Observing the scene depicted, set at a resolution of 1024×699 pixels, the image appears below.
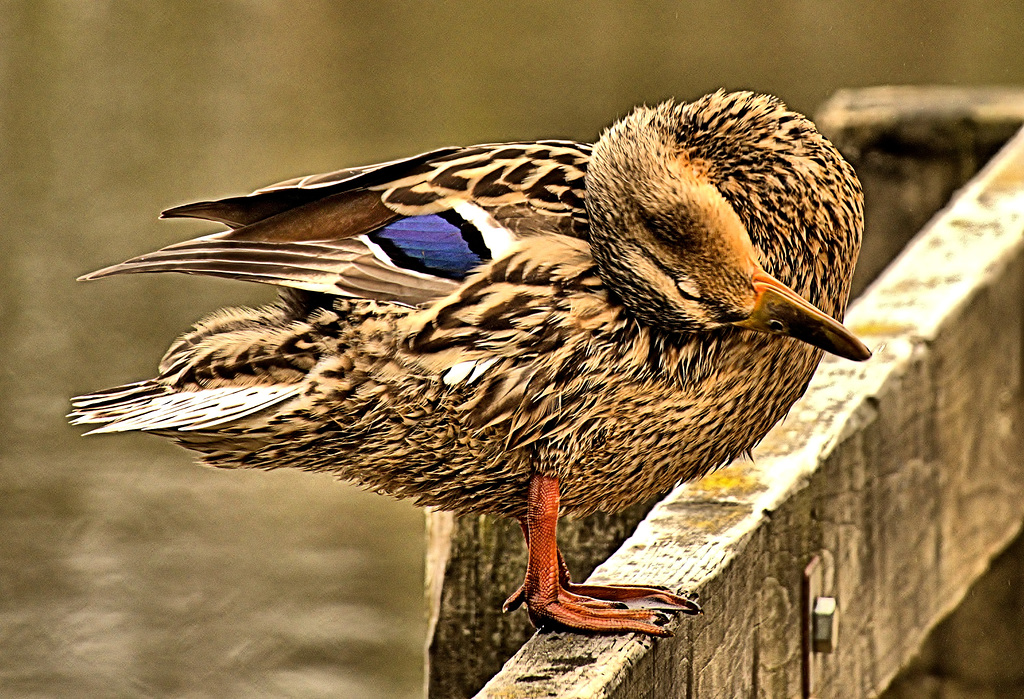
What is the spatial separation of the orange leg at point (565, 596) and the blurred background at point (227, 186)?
280cm

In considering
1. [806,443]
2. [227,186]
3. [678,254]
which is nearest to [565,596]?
[678,254]

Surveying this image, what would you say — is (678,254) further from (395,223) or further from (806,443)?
(806,443)

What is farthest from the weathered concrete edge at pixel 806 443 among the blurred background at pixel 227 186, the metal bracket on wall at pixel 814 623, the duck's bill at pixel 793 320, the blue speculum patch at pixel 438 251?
the blurred background at pixel 227 186

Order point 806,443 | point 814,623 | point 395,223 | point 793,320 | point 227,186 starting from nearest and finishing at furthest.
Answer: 1. point 793,320
2. point 395,223
3. point 814,623
4. point 806,443
5. point 227,186

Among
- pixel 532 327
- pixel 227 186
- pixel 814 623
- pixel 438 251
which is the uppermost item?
pixel 227 186

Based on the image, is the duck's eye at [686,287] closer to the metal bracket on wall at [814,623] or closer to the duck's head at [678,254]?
the duck's head at [678,254]

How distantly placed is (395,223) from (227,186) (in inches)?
233

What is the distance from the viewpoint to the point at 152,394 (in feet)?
7.59

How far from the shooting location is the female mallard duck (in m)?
2.16

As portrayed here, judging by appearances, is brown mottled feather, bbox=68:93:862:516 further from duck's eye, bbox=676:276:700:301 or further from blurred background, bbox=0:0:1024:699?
blurred background, bbox=0:0:1024:699

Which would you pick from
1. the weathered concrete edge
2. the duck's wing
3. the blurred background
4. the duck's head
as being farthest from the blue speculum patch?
the blurred background

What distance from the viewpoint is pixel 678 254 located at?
7.07ft

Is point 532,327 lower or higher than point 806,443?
higher

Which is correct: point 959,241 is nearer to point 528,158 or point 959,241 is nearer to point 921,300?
point 921,300
